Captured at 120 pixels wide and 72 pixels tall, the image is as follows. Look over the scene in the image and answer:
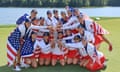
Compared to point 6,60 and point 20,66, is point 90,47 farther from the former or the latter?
point 6,60

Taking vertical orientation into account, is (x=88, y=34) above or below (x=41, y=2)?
above

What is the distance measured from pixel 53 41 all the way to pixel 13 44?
94 centimetres

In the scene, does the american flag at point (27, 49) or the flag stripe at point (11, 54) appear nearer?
the american flag at point (27, 49)

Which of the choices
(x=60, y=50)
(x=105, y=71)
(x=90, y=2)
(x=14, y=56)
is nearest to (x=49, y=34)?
(x=60, y=50)

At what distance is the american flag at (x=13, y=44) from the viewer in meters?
7.95

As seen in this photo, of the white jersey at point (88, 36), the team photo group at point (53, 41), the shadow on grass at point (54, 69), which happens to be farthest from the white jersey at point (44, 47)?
the white jersey at point (88, 36)

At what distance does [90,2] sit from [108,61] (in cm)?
5745

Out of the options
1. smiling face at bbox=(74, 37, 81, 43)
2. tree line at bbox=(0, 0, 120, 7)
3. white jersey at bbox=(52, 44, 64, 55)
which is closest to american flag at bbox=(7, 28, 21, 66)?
white jersey at bbox=(52, 44, 64, 55)

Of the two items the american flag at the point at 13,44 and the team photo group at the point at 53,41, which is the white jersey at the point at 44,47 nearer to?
the team photo group at the point at 53,41

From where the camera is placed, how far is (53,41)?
801cm

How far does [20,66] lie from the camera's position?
7945 mm

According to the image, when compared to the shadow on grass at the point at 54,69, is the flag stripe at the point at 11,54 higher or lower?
higher

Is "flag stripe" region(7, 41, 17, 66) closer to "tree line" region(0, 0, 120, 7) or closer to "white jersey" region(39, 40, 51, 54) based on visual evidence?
"white jersey" region(39, 40, 51, 54)

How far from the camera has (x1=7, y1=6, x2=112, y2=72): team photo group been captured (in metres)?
7.91
